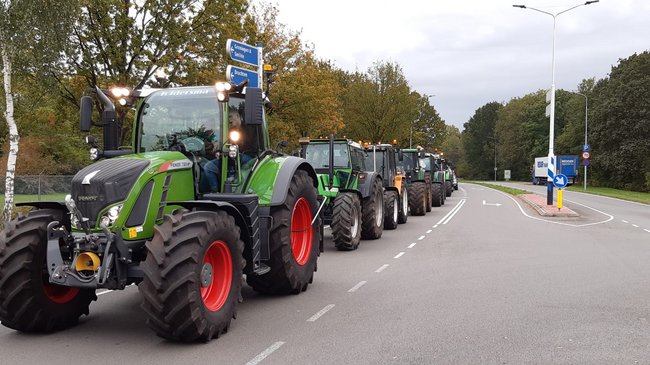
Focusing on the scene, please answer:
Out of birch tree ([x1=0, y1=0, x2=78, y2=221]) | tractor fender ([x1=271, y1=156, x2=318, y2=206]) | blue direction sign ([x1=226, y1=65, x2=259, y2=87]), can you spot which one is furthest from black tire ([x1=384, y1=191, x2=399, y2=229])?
birch tree ([x1=0, y1=0, x2=78, y2=221])

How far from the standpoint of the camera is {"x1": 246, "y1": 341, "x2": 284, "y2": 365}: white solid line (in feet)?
15.5

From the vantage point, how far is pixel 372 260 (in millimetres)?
10594

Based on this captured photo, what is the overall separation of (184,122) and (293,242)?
2.34m

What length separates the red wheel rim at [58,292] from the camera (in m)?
5.39

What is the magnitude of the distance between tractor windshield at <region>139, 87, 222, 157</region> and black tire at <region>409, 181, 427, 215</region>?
Result: 15.6 metres

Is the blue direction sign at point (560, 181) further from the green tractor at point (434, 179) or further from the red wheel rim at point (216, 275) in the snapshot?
the red wheel rim at point (216, 275)

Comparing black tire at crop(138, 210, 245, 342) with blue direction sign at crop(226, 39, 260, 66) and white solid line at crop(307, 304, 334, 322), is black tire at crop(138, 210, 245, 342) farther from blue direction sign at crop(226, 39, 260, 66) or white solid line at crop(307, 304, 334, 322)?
blue direction sign at crop(226, 39, 260, 66)

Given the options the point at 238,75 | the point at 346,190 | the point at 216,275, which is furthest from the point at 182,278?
the point at 238,75

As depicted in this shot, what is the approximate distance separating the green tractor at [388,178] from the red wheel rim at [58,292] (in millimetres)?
11213

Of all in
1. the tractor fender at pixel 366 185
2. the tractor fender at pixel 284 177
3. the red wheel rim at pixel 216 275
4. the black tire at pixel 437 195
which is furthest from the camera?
the black tire at pixel 437 195

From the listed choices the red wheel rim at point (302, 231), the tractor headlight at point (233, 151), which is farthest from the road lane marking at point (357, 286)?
the tractor headlight at point (233, 151)

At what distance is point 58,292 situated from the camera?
562cm

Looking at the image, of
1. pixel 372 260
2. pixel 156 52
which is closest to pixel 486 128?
pixel 156 52

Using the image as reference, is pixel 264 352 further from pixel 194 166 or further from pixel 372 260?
pixel 372 260
